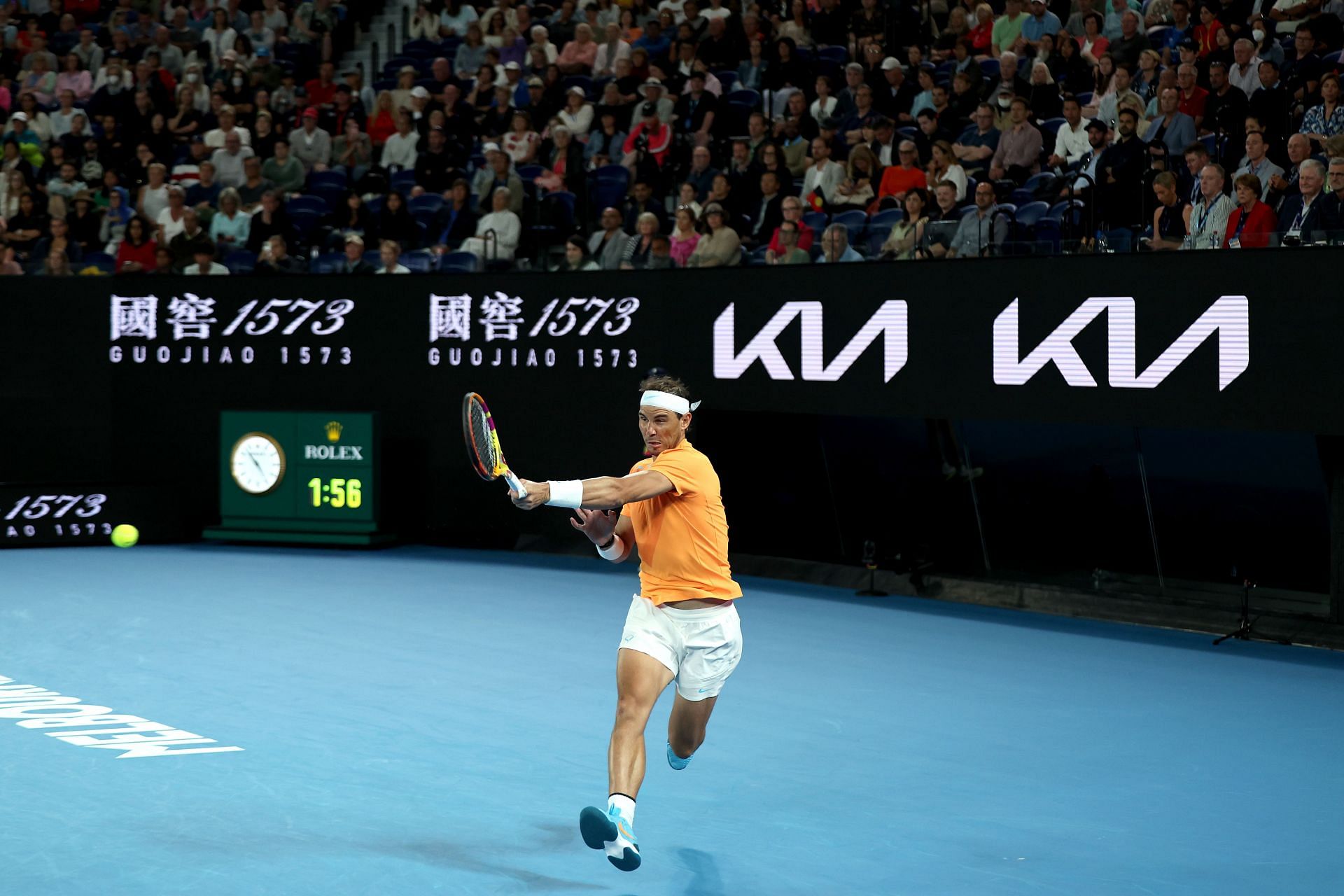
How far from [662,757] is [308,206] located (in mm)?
12818

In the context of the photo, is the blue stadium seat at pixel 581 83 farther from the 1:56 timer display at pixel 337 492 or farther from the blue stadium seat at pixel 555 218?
the 1:56 timer display at pixel 337 492

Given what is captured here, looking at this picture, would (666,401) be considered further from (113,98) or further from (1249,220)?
(113,98)

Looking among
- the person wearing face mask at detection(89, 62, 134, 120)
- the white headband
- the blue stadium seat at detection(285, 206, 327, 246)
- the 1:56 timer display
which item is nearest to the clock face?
the 1:56 timer display

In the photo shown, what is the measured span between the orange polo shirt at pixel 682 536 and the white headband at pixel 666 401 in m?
0.20

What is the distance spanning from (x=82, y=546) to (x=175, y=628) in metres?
6.12

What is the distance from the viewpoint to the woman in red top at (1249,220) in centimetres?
1222

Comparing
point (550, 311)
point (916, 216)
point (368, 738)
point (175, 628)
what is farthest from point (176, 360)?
point (368, 738)

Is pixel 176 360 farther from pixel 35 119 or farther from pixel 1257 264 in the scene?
pixel 1257 264

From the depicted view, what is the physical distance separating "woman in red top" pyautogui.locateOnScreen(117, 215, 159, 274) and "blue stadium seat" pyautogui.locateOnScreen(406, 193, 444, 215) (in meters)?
3.12

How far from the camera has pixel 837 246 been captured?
1514 cm

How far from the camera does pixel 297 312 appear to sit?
1897 centimetres

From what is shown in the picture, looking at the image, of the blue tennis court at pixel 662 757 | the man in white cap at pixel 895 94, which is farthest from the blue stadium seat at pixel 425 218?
the blue tennis court at pixel 662 757

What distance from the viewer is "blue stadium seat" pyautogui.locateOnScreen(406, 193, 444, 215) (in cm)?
1922

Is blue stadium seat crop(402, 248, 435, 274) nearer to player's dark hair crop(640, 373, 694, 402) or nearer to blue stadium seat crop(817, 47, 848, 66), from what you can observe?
blue stadium seat crop(817, 47, 848, 66)
